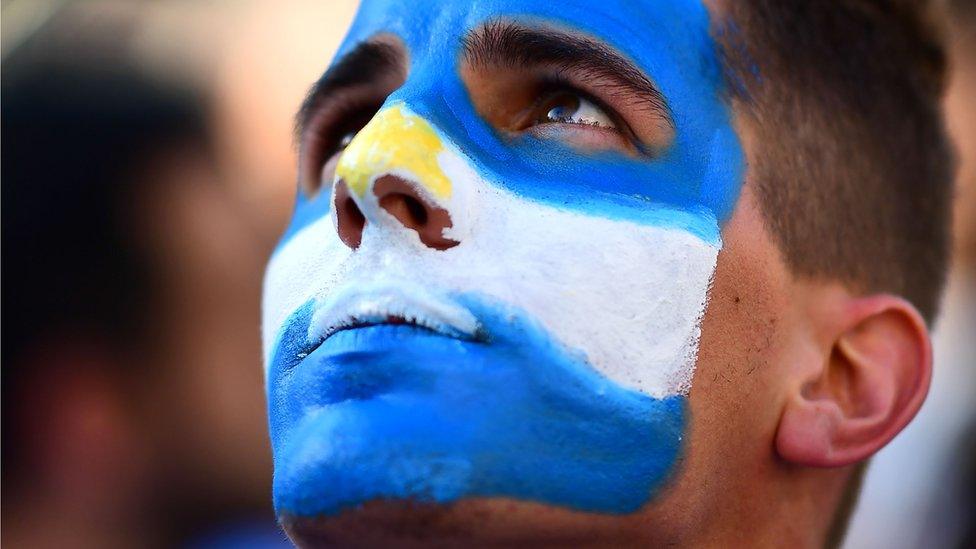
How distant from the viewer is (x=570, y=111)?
174cm

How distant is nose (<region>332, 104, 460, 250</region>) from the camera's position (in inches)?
59.1

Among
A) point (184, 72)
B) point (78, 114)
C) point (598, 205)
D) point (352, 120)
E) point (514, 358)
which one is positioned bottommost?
point (514, 358)

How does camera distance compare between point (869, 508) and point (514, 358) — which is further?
point (869, 508)

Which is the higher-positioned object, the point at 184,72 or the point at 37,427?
the point at 184,72

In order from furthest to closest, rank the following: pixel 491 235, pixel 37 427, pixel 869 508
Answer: pixel 869 508, pixel 37 427, pixel 491 235

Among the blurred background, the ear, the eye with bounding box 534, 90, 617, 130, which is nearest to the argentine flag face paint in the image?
the eye with bounding box 534, 90, 617, 130

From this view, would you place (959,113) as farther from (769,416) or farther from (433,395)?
(433,395)

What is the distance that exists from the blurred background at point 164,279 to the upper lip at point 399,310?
7.45 ft

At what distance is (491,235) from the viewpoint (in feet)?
4.97

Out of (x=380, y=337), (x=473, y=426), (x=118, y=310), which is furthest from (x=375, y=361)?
(x=118, y=310)

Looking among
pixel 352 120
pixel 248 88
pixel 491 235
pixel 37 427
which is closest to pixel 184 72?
pixel 248 88

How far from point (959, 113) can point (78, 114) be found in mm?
4000

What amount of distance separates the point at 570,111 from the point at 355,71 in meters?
0.51

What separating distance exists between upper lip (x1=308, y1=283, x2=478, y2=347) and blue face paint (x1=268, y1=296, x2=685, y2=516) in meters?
0.02
